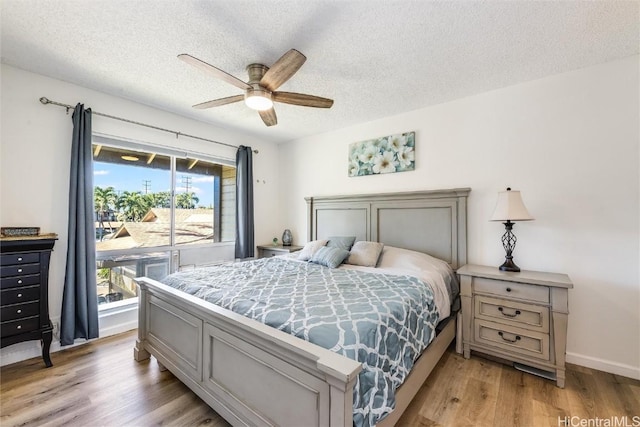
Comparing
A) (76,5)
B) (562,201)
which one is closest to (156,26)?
(76,5)

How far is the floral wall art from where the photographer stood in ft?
10.7

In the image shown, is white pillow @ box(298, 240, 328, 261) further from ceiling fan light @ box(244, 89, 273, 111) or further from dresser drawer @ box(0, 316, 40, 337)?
dresser drawer @ box(0, 316, 40, 337)

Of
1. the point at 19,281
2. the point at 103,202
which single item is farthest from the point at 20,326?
the point at 103,202

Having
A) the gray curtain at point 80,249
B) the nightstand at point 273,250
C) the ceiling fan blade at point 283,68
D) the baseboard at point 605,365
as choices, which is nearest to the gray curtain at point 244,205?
the nightstand at point 273,250

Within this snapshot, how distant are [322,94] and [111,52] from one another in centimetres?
181

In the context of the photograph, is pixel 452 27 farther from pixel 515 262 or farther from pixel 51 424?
pixel 51 424

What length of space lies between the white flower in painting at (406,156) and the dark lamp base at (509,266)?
1441mm

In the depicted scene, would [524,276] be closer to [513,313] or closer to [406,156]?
Result: [513,313]

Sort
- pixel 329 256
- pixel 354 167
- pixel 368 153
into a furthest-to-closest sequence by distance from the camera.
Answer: pixel 354 167 < pixel 368 153 < pixel 329 256

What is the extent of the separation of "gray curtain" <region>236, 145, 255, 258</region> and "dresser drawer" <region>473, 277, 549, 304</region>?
2.95 m

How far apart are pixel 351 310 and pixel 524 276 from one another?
1.63 m

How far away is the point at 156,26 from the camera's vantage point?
6.03 ft

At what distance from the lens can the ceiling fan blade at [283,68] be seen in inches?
67.8

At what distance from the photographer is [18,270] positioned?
2111 millimetres
